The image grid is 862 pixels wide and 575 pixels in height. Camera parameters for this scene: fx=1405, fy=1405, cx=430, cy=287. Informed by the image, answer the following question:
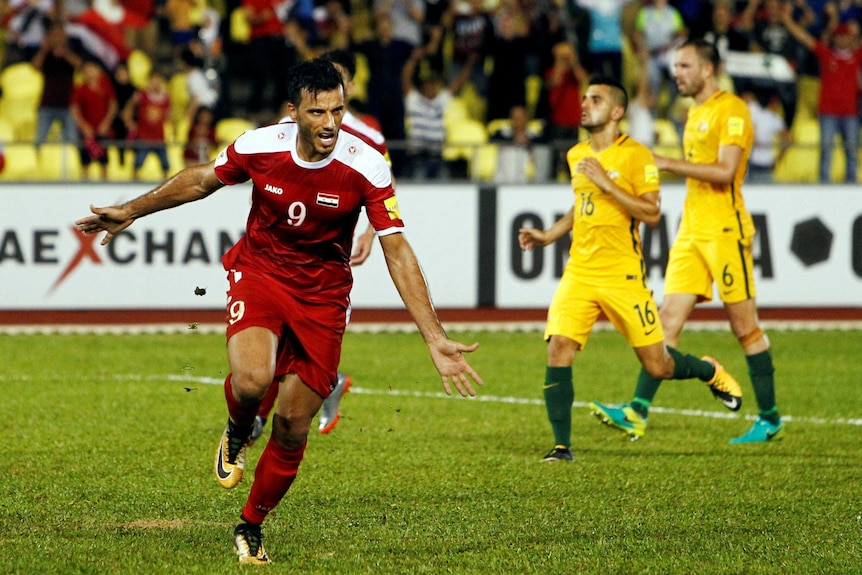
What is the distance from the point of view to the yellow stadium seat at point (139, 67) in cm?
1848

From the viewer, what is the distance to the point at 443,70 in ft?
62.4

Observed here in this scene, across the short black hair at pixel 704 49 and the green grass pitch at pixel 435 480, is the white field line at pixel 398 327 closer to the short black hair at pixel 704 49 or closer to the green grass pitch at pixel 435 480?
the green grass pitch at pixel 435 480

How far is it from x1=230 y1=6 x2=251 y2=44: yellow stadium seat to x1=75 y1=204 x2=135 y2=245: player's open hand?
12.8 m

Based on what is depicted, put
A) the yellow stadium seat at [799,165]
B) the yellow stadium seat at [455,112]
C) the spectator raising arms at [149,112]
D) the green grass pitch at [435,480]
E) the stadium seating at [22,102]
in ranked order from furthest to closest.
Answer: the yellow stadium seat at [455,112] → the stadium seating at [22,102] → the spectator raising arms at [149,112] → the yellow stadium seat at [799,165] → the green grass pitch at [435,480]

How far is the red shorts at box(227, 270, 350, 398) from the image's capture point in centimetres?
579

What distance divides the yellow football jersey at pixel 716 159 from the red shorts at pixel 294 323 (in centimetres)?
401

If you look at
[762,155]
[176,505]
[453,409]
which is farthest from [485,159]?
[176,505]

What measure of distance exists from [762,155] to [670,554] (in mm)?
10329

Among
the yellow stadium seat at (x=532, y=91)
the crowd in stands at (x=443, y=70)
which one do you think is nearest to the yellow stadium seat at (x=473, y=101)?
the crowd in stands at (x=443, y=70)

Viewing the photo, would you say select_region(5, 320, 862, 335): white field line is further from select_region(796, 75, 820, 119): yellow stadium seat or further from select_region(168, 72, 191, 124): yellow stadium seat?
select_region(796, 75, 820, 119): yellow stadium seat

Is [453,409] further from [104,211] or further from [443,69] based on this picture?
[443,69]

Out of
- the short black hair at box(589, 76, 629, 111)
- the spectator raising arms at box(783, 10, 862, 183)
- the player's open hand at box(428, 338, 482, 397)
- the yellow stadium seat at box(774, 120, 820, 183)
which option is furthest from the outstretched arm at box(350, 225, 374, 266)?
the spectator raising arms at box(783, 10, 862, 183)

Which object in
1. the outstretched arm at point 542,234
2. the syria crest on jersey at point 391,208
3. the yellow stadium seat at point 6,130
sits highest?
the yellow stadium seat at point 6,130

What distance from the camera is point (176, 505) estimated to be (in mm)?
6738
